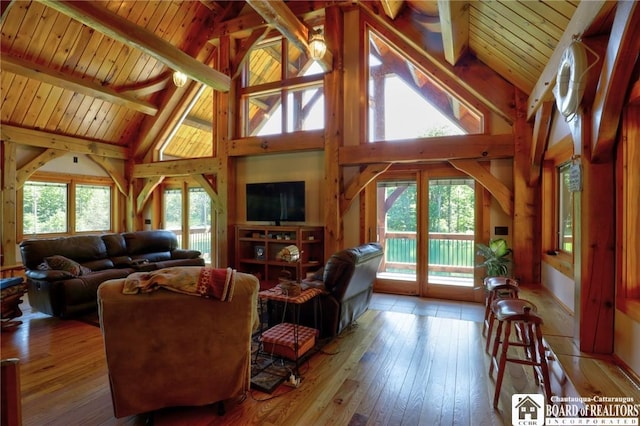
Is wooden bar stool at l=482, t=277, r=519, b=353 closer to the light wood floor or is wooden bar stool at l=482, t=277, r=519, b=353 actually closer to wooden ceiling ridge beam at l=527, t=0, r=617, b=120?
the light wood floor

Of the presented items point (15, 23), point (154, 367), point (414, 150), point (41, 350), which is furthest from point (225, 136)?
point (154, 367)

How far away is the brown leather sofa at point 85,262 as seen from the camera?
3.92 m

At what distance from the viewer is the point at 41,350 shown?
310 cm

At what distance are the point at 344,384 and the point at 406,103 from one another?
13.5ft

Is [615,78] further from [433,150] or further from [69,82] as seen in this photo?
[69,82]

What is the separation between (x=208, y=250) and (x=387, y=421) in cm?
597

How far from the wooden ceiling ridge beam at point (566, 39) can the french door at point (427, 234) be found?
5.16 ft

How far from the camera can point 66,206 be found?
21.3ft

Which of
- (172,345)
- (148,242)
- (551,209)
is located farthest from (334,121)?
(172,345)

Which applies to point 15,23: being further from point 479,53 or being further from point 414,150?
point 479,53

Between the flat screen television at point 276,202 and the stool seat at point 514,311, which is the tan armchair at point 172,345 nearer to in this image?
the stool seat at point 514,311

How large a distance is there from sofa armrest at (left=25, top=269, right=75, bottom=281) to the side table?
2.90 metres

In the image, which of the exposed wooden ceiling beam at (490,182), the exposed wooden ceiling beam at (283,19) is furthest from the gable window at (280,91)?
the exposed wooden ceiling beam at (490,182)

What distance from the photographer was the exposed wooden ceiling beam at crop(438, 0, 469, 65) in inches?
116
